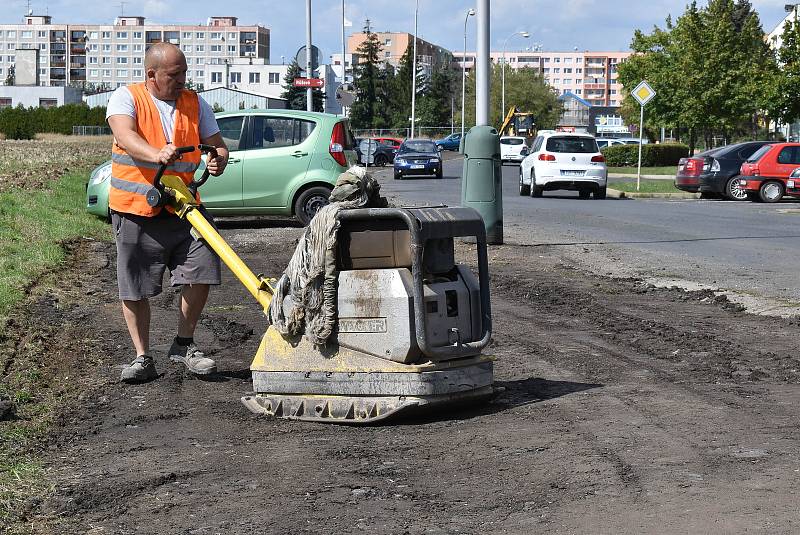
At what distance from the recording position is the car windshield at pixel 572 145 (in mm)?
29094

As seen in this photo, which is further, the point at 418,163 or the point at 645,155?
the point at 645,155

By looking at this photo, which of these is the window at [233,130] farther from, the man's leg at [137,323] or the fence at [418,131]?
the fence at [418,131]

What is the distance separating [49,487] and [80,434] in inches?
36.0

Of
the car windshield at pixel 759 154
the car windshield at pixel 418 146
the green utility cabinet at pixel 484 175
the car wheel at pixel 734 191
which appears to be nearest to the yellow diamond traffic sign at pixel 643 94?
the car wheel at pixel 734 191

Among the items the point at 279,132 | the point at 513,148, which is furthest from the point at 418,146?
the point at 279,132

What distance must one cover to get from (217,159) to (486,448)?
2.56 metres

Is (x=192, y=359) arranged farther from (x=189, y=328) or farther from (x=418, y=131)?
(x=418, y=131)

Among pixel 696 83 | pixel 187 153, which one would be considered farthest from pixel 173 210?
pixel 696 83

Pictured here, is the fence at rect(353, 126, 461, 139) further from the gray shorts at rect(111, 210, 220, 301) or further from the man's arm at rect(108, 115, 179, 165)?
the man's arm at rect(108, 115, 179, 165)

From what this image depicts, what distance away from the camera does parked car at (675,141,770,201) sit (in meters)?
29.1

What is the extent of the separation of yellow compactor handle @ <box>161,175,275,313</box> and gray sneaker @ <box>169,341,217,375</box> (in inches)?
22.2

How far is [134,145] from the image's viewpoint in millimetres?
6375

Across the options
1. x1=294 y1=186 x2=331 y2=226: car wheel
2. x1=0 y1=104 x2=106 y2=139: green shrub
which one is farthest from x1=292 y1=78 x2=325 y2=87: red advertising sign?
x1=0 y1=104 x2=106 y2=139: green shrub

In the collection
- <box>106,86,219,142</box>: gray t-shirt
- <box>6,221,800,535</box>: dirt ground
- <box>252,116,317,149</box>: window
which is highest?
<box>252,116,317,149</box>: window
